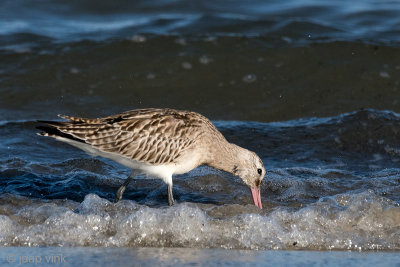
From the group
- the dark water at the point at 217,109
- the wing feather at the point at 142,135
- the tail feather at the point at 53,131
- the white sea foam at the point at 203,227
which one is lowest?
the dark water at the point at 217,109

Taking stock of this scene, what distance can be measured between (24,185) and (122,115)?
149 cm

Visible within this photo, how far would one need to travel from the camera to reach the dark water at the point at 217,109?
6457mm

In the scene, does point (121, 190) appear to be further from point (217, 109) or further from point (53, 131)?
point (217, 109)

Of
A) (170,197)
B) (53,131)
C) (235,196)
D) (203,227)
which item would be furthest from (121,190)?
(203,227)

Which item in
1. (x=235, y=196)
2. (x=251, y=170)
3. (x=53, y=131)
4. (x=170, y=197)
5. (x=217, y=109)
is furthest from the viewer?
(x=217, y=109)

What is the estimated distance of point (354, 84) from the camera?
12836 millimetres

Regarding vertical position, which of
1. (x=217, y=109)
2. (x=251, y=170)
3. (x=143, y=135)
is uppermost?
(x=143, y=135)

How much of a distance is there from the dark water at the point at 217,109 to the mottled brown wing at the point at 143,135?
0.56m

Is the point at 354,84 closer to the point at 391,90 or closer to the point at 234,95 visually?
the point at 391,90

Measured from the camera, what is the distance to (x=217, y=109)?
12273mm

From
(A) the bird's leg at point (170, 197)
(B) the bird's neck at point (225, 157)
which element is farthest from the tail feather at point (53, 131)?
(B) the bird's neck at point (225, 157)

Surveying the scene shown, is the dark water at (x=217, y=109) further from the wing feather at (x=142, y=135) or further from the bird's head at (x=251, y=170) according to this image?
the wing feather at (x=142, y=135)

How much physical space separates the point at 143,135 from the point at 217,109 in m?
4.71

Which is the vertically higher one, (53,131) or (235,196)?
(53,131)
